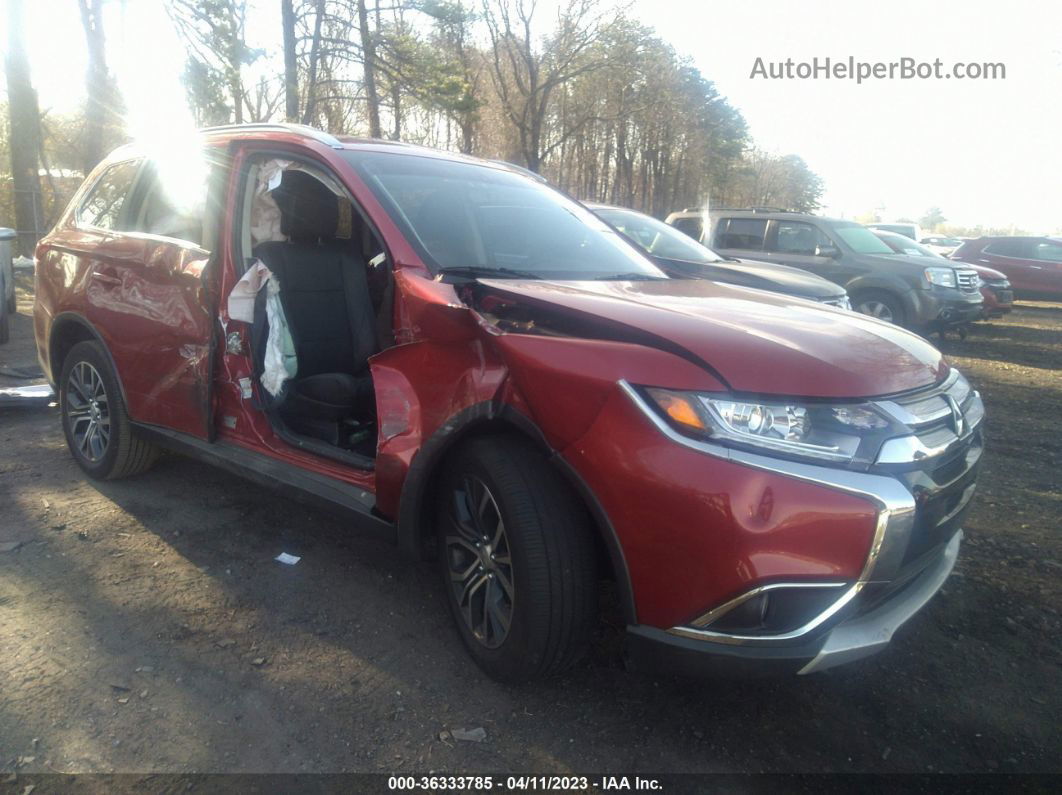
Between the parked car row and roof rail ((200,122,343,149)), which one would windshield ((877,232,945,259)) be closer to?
the parked car row

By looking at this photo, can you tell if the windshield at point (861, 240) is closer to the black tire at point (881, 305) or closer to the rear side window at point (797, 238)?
the rear side window at point (797, 238)

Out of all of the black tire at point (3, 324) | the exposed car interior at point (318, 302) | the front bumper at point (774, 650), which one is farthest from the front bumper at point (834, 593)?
the black tire at point (3, 324)

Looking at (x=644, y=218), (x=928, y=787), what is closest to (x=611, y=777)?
(x=928, y=787)

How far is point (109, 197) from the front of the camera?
4594 mm

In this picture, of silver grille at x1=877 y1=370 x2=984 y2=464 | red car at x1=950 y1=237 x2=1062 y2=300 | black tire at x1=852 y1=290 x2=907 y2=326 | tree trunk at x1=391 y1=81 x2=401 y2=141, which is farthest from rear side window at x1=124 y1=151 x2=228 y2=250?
red car at x1=950 y1=237 x2=1062 y2=300

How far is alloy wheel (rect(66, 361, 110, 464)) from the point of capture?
176 inches

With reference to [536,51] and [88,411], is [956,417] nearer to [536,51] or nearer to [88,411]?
[88,411]

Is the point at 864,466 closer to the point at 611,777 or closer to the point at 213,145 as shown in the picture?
the point at 611,777

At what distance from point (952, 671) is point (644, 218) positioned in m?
6.58

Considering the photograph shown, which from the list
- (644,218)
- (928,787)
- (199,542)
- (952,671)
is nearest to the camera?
(928,787)

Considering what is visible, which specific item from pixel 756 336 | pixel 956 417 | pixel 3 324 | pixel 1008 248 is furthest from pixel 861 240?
pixel 3 324

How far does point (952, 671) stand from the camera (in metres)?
2.96

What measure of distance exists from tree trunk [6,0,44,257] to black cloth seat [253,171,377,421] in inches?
523

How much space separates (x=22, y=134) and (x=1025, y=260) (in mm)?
21218
